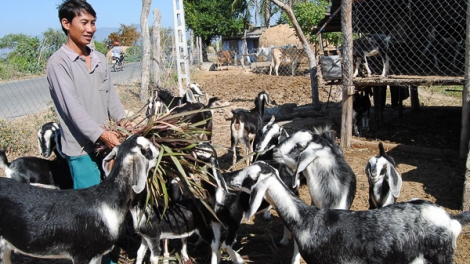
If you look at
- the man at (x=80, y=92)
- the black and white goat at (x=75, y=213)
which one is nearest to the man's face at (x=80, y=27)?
the man at (x=80, y=92)

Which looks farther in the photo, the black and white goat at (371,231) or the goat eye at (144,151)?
the goat eye at (144,151)

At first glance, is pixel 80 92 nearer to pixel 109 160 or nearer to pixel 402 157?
pixel 109 160

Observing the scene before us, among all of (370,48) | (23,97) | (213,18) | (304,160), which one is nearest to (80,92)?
(304,160)

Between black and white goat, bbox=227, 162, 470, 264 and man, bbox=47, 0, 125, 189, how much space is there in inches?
51.7

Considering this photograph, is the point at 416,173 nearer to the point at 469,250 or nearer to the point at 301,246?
the point at 469,250

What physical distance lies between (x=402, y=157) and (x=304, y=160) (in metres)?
4.04

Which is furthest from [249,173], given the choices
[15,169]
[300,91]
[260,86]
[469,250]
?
[260,86]

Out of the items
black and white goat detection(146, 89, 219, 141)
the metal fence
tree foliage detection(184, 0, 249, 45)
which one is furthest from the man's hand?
tree foliage detection(184, 0, 249, 45)

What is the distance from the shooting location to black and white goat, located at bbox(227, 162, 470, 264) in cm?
293

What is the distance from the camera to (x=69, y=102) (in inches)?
120

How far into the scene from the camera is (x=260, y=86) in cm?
1590

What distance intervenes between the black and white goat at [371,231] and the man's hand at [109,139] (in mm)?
1086

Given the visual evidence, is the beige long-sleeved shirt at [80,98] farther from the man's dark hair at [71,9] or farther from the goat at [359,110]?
the goat at [359,110]

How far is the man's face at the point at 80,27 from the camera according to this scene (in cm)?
309
